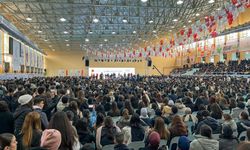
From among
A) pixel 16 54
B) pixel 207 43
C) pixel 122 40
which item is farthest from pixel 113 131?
pixel 122 40

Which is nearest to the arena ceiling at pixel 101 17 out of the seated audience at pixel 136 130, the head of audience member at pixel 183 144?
the seated audience at pixel 136 130

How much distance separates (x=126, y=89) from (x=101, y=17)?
61.0ft

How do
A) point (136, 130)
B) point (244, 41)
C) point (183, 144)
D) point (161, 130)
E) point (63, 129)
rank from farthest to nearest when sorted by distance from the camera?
point (244, 41), point (136, 130), point (161, 130), point (183, 144), point (63, 129)

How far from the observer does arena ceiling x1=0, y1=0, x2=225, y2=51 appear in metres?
26.1

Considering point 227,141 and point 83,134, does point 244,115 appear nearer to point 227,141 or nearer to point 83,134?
point 227,141

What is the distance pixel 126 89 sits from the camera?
621 inches

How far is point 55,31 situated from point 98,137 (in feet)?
113

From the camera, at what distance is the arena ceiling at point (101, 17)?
26.1 meters

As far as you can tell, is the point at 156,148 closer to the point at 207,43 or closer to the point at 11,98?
the point at 11,98

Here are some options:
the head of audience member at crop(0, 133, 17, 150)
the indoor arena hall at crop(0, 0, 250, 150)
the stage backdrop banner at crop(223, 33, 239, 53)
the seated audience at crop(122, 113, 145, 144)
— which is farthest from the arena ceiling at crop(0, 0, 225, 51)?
the head of audience member at crop(0, 133, 17, 150)

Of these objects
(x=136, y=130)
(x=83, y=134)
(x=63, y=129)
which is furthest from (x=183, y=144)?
(x=63, y=129)

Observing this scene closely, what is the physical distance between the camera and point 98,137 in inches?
213

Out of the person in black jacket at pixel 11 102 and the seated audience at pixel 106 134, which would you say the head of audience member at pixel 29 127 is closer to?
the seated audience at pixel 106 134

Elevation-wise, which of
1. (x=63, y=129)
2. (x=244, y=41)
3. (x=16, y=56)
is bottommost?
(x=63, y=129)
